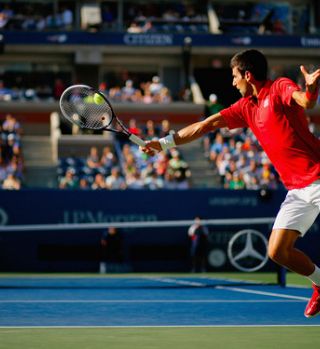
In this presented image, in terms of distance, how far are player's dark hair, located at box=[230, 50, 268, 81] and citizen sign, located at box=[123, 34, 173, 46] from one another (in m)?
26.9

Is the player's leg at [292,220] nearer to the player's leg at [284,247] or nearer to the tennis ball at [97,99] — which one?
the player's leg at [284,247]

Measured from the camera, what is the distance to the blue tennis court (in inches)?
351

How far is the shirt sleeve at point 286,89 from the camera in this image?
7298mm

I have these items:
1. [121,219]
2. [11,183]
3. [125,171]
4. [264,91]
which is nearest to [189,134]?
[264,91]

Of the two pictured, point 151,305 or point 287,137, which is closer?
point 287,137

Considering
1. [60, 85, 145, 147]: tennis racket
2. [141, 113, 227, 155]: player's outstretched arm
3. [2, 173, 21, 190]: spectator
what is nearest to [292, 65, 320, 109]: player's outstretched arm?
[141, 113, 227, 155]: player's outstretched arm

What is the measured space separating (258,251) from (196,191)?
1.99 m

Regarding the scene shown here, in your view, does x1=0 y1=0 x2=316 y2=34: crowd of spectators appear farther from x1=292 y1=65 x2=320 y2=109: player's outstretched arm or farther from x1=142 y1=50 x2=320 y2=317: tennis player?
x1=292 y1=65 x2=320 y2=109: player's outstretched arm

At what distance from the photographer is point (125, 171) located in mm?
24969

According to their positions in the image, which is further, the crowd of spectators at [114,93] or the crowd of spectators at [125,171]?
the crowd of spectators at [114,93]

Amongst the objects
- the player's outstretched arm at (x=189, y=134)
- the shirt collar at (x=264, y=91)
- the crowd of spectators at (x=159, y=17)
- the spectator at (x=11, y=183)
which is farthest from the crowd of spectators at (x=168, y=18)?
the shirt collar at (x=264, y=91)

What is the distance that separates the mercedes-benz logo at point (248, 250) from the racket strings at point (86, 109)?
1251 centimetres

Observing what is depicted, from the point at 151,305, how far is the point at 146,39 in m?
24.4

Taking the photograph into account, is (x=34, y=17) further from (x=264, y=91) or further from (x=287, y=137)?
(x=287, y=137)
